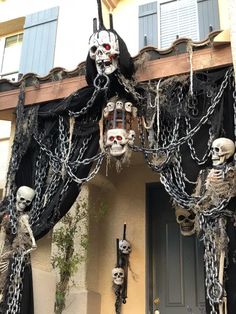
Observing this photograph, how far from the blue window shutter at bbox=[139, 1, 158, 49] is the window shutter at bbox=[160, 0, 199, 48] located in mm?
121

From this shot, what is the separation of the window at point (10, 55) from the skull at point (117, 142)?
161 inches

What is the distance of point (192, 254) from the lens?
6473mm

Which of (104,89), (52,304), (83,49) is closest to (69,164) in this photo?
(104,89)

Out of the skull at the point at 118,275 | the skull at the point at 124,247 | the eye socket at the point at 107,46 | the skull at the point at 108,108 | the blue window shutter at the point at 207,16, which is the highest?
the blue window shutter at the point at 207,16

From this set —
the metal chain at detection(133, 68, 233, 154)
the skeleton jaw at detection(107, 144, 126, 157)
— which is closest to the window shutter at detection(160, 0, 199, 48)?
the metal chain at detection(133, 68, 233, 154)

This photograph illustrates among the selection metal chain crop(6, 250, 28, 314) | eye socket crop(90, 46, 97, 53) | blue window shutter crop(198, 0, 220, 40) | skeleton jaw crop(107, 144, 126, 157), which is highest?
blue window shutter crop(198, 0, 220, 40)

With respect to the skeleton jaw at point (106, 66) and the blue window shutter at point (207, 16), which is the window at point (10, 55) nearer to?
the blue window shutter at point (207, 16)

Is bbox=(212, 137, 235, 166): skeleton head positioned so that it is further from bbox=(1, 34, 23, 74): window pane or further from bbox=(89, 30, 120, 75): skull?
bbox=(1, 34, 23, 74): window pane

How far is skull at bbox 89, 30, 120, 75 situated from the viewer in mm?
5242

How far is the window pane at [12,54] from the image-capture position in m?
8.83

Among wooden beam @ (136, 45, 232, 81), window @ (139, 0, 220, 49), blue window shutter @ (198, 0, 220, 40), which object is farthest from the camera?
window @ (139, 0, 220, 49)

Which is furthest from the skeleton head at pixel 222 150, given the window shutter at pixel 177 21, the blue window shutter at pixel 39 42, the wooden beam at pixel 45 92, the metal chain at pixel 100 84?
the blue window shutter at pixel 39 42

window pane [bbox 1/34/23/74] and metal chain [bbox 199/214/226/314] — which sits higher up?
window pane [bbox 1/34/23/74]

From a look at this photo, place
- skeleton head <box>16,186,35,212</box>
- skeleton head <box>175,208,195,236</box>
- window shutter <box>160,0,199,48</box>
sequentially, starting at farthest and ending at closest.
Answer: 1. window shutter <box>160,0,199,48</box>
2. skeleton head <box>175,208,195,236</box>
3. skeleton head <box>16,186,35,212</box>
